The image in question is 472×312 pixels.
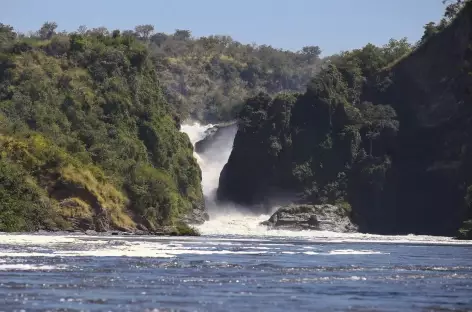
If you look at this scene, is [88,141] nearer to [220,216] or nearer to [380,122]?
[220,216]

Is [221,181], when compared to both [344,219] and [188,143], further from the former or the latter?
[344,219]

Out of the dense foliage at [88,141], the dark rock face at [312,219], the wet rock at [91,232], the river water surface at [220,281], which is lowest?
the river water surface at [220,281]

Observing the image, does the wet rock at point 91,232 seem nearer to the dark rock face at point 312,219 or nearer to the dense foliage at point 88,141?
the dense foliage at point 88,141

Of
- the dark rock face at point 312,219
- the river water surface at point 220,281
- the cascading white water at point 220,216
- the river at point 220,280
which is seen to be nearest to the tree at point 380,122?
the dark rock face at point 312,219

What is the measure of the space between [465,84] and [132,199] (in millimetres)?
61804

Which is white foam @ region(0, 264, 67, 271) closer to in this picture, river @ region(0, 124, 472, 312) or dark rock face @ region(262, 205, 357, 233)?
river @ region(0, 124, 472, 312)

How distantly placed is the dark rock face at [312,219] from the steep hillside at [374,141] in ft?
17.2

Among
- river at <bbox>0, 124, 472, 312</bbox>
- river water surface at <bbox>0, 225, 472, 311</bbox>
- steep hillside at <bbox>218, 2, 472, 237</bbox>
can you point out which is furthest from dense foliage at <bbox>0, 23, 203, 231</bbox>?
river water surface at <bbox>0, 225, 472, 311</bbox>

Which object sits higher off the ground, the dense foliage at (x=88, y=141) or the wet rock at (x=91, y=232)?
the dense foliage at (x=88, y=141)

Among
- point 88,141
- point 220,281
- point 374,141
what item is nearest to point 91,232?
point 88,141

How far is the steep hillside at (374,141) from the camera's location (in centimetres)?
17100

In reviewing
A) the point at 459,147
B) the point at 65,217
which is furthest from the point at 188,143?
the point at 65,217

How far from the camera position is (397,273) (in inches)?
2195

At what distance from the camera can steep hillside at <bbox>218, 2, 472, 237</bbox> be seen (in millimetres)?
171000
